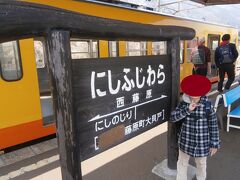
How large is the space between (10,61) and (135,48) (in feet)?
9.36

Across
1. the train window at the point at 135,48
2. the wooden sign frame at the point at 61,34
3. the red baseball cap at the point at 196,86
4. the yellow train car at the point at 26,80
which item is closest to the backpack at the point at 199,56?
the train window at the point at 135,48

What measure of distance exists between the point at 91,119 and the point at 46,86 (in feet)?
21.1

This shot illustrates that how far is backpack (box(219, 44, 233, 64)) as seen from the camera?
6410 millimetres

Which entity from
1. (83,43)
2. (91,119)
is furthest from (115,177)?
(83,43)

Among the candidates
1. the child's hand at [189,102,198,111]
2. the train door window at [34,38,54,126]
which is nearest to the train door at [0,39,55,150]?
the train door window at [34,38,54,126]

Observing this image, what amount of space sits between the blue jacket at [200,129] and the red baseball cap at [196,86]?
127mm

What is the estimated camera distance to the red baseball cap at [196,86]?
2307 millimetres

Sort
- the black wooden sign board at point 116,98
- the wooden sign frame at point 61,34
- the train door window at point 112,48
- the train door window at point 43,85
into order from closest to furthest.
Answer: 1. the wooden sign frame at point 61,34
2. the black wooden sign board at point 116,98
3. the train door window at point 43,85
4. the train door window at point 112,48

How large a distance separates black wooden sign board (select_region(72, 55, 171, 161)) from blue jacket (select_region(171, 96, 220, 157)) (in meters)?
0.27

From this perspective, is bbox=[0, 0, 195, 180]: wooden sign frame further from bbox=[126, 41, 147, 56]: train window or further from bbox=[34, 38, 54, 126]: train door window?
bbox=[126, 41, 147, 56]: train window

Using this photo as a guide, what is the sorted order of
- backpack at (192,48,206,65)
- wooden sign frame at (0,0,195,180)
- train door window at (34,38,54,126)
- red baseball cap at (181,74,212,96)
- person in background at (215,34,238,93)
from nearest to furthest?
1. wooden sign frame at (0,0,195,180)
2. red baseball cap at (181,74,212,96)
3. train door window at (34,38,54,126)
4. person in background at (215,34,238,93)
5. backpack at (192,48,206,65)

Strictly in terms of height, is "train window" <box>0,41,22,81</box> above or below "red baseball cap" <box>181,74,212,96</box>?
above

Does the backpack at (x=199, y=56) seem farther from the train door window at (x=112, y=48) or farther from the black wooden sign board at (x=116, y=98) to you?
the black wooden sign board at (x=116, y=98)

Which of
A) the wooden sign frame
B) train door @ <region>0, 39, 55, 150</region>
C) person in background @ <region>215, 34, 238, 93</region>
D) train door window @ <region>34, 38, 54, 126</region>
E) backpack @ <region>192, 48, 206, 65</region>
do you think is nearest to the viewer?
the wooden sign frame
